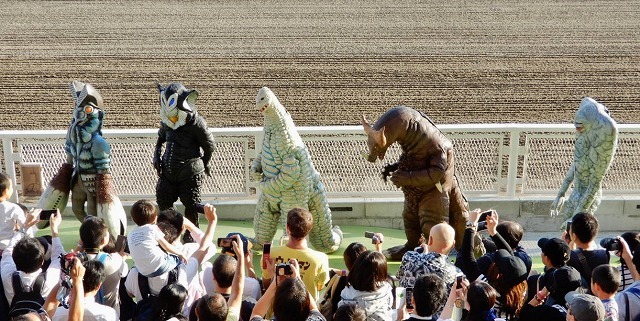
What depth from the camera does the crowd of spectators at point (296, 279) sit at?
548 centimetres

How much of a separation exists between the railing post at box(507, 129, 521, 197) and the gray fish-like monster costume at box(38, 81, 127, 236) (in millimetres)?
4382

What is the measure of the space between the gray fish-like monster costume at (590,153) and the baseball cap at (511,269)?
3.03 meters

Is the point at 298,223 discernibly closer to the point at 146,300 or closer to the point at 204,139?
the point at 146,300

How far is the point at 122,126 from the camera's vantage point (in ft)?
53.5

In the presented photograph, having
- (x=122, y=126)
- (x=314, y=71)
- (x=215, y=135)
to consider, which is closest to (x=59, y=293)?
(x=215, y=135)

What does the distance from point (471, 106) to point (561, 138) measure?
7272 mm

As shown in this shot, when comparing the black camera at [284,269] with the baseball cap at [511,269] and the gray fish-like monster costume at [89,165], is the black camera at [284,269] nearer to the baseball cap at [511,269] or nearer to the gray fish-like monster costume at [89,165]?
the baseball cap at [511,269]

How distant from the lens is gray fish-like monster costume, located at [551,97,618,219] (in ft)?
28.9

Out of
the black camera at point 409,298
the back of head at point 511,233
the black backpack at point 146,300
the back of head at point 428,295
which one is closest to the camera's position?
the back of head at point 428,295

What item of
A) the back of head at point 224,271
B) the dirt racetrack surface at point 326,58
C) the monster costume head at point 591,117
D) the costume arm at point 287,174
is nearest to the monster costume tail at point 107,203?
the costume arm at point 287,174

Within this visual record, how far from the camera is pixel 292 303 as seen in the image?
5246 millimetres

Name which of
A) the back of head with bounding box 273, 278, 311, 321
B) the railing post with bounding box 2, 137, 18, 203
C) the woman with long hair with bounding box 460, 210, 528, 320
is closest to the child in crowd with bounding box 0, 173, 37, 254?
the back of head with bounding box 273, 278, 311, 321

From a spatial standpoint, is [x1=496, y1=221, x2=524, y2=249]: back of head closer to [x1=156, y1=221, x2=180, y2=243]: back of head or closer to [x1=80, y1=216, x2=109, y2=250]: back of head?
[x1=156, y1=221, x2=180, y2=243]: back of head

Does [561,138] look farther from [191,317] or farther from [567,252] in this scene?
[191,317]
